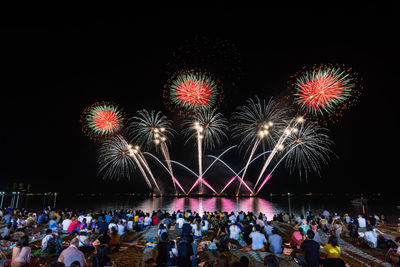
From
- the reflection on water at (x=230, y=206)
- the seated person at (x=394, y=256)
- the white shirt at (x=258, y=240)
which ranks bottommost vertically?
the reflection on water at (x=230, y=206)

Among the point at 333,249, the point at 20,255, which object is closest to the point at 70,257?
the point at 20,255

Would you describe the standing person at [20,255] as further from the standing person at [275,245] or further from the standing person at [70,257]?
the standing person at [275,245]

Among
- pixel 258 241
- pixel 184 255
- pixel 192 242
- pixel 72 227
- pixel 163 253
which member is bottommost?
pixel 72 227

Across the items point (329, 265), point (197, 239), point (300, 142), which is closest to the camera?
point (329, 265)

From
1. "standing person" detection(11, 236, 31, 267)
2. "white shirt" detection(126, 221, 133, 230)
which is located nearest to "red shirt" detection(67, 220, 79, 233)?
"white shirt" detection(126, 221, 133, 230)

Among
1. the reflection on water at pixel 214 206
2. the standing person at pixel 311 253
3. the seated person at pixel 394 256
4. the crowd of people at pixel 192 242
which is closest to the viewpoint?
the crowd of people at pixel 192 242

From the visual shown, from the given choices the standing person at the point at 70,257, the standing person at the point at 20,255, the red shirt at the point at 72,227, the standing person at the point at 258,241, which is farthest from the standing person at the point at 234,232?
the red shirt at the point at 72,227

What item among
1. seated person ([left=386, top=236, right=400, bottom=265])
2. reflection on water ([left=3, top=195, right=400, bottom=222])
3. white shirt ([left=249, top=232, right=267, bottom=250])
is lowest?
reflection on water ([left=3, top=195, right=400, bottom=222])

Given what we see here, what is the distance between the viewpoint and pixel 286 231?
19.0m

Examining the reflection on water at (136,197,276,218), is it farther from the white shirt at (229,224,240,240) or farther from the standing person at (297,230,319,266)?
the standing person at (297,230,319,266)

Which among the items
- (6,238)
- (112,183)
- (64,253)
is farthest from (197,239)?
(112,183)

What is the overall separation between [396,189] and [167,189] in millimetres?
154323

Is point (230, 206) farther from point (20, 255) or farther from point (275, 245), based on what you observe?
point (20, 255)

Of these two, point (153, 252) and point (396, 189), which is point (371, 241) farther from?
point (396, 189)
